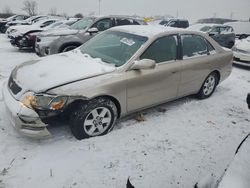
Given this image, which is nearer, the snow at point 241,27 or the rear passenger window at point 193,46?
the rear passenger window at point 193,46

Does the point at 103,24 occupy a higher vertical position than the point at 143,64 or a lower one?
higher

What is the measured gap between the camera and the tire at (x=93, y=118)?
11.3 feet

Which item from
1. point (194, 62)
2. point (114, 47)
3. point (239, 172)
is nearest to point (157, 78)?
point (114, 47)

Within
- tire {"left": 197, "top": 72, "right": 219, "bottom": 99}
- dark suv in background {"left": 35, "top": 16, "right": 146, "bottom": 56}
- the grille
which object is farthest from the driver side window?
the grille

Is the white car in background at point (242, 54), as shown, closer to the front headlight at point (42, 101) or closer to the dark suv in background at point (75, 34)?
the dark suv in background at point (75, 34)

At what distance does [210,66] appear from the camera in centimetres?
528

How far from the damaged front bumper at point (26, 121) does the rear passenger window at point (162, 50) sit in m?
1.85

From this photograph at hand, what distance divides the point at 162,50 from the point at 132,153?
6.18ft

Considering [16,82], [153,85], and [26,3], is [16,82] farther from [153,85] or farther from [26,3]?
[26,3]

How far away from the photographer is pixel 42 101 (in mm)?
3211

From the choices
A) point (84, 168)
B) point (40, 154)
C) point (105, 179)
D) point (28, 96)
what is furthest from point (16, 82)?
point (105, 179)

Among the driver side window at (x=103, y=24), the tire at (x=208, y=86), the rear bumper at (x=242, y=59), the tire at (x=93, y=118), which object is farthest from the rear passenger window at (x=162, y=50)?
the rear bumper at (x=242, y=59)

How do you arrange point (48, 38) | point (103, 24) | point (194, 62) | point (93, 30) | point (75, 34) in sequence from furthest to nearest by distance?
1. point (48, 38)
2. point (103, 24)
3. point (75, 34)
4. point (93, 30)
5. point (194, 62)

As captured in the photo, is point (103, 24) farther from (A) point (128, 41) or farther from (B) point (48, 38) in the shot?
(A) point (128, 41)
